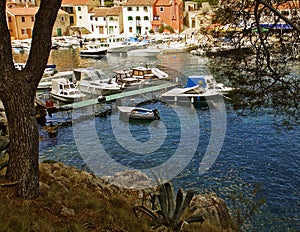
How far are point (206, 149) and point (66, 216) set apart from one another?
1055 cm

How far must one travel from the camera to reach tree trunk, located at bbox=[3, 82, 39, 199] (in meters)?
4.86

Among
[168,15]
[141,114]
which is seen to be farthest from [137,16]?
[141,114]

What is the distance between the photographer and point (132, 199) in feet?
26.5

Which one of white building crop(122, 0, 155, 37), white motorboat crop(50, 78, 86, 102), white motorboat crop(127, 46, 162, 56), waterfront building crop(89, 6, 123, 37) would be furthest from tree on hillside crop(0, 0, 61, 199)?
waterfront building crop(89, 6, 123, 37)

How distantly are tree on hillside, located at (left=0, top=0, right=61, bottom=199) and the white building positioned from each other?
174 feet

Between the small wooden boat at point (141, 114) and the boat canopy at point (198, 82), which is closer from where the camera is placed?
the small wooden boat at point (141, 114)

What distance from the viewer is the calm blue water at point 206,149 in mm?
11203

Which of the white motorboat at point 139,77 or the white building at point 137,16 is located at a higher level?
the white building at point 137,16

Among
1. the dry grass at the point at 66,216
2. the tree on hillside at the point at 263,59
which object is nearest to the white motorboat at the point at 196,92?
the tree on hillside at the point at 263,59

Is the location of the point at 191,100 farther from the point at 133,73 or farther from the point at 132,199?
the point at 132,199

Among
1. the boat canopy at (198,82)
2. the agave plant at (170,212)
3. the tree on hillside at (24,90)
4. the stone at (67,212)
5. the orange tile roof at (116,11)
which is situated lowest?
the boat canopy at (198,82)

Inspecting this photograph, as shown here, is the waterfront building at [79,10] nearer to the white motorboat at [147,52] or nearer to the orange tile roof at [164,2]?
the orange tile roof at [164,2]

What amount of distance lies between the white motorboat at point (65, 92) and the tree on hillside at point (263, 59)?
18.4 metres

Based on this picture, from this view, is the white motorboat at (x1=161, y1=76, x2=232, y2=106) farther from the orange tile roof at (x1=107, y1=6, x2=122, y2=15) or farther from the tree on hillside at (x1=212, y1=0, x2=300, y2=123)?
the orange tile roof at (x1=107, y1=6, x2=122, y2=15)
